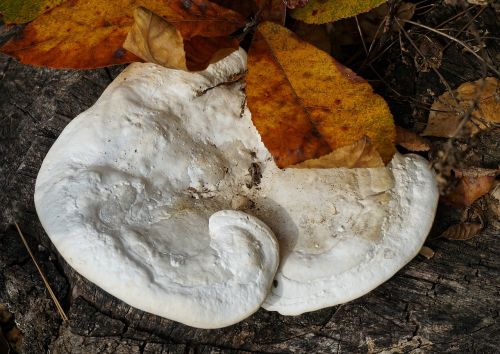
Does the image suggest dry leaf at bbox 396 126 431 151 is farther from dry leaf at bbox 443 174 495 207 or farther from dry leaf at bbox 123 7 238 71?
dry leaf at bbox 123 7 238 71

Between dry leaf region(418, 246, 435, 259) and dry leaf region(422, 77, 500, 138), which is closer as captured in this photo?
dry leaf region(418, 246, 435, 259)

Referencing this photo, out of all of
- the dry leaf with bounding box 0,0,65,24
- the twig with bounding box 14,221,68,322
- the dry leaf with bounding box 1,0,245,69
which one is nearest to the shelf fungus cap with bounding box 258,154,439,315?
the dry leaf with bounding box 1,0,245,69

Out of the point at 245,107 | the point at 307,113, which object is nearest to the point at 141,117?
the point at 245,107

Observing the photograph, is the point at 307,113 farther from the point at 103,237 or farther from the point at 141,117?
the point at 103,237

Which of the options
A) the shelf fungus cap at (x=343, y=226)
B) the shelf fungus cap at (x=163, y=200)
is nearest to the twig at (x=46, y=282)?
the shelf fungus cap at (x=163, y=200)

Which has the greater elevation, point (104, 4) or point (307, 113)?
point (104, 4)
